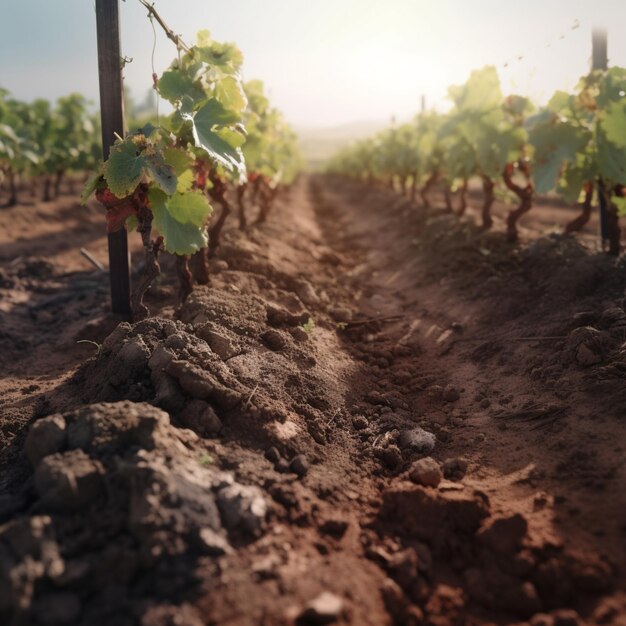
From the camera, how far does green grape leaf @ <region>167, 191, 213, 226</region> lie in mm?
4547

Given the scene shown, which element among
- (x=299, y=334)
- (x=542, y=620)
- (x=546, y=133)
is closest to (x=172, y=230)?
(x=299, y=334)

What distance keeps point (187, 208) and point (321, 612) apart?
3351mm

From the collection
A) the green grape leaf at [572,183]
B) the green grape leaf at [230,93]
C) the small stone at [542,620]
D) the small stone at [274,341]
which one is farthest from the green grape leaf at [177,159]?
the green grape leaf at [572,183]

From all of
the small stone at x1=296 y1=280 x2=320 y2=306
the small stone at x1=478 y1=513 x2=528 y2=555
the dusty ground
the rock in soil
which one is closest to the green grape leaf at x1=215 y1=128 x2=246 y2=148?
the dusty ground

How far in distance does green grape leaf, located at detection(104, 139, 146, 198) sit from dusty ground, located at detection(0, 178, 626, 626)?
108 centimetres

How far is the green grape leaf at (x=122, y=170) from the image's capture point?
4.23m

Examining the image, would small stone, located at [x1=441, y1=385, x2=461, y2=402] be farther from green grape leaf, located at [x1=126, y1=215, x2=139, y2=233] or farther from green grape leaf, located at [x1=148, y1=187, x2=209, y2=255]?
green grape leaf, located at [x1=126, y1=215, x2=139, y2=233]

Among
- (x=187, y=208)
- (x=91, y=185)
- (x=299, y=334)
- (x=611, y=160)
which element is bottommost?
(x=299, y=334)

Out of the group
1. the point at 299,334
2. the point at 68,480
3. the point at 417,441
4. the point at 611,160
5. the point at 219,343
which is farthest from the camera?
the point at 611,160

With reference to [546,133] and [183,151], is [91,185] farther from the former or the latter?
[546,133]

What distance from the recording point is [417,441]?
3756mm

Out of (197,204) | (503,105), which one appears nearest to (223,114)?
(197,204)

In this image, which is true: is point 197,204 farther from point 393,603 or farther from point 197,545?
point 393,603

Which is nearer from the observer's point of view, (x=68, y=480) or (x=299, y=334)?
(x=68, y=480)
